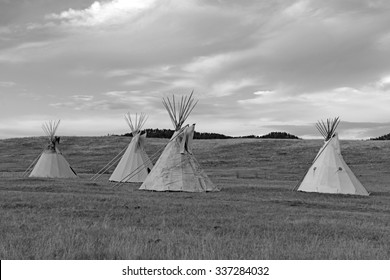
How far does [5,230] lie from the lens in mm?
8781

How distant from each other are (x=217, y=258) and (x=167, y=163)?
14.2 m

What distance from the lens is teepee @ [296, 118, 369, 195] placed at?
2095 centimetres

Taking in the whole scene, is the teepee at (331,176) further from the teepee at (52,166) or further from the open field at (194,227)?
the teepee at (52,166)

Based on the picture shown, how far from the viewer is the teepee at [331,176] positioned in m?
21.0

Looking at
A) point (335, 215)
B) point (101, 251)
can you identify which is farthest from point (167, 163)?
point (101, 251)

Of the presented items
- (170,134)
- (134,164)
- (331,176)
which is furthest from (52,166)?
(170,134)

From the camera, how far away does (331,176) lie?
70.1 feet

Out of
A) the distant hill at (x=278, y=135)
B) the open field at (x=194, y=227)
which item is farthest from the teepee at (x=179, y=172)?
the distant hill at (x=278, y=135)

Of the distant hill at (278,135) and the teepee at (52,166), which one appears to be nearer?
the teepee at (52,166)

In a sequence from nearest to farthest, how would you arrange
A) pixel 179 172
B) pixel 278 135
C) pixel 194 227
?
pixel 194 227, pixel 179 172, pixel 278 135

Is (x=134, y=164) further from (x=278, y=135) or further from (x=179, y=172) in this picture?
(x=278, y=135)

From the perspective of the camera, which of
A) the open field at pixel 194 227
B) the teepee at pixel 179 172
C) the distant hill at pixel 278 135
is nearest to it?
the open field at pixel 194 227

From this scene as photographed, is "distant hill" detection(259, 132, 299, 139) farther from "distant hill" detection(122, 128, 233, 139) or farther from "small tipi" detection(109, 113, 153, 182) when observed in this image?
"small tipi" detection(109, 113, 153, 182)
